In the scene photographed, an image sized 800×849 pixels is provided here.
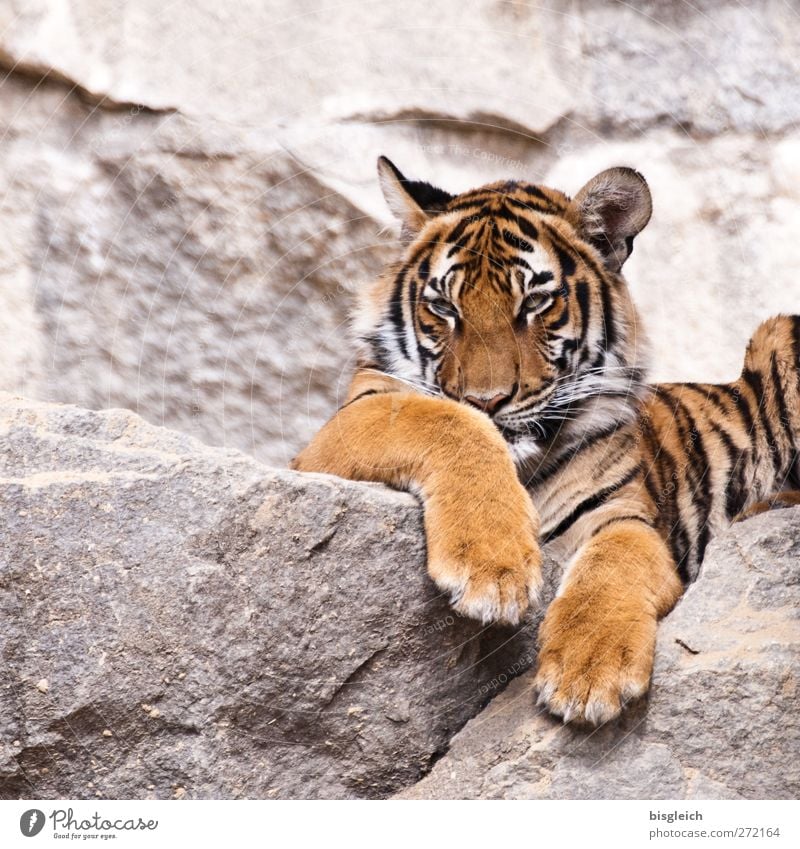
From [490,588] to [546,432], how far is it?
23.8 inches

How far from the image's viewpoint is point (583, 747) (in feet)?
5.19

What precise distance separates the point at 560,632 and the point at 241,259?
5.70ft

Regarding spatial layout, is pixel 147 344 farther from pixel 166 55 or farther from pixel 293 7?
pixel 293 7

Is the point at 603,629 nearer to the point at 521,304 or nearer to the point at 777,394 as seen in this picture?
the point at 521,304

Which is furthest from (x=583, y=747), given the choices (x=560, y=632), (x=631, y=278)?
(x=631, y=278)

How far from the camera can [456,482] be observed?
1.71m

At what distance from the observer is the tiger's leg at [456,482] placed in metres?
1.60

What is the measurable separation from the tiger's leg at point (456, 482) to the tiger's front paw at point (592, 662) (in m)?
0.09

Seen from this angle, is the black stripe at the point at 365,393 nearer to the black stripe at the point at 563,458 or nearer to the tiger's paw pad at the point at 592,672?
the black stripe at the point at 563,458

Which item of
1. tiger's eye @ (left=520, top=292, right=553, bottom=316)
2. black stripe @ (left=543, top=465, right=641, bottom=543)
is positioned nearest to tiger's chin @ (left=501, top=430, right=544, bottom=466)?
black stripe @ (left=543, top=465, right=641, bottom=543)

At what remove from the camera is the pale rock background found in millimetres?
2975

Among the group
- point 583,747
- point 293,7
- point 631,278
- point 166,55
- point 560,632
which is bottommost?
point 583,747
